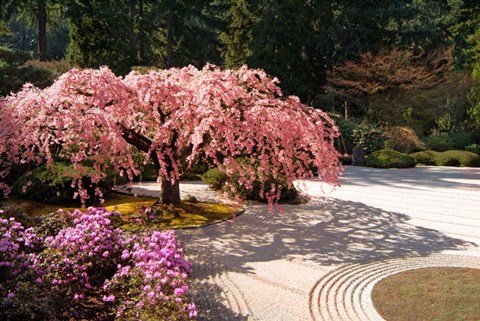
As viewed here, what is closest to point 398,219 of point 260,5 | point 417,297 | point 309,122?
point 309,122

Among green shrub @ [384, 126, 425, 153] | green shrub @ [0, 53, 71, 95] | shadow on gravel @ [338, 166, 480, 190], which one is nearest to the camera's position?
shadow on gravel @ [338, 166, 480, 190]

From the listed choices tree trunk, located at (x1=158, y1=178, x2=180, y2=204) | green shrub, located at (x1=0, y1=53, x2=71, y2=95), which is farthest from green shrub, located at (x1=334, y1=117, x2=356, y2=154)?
tree trunk, located at (x1=158, y1=178, x2=180, y2=204)

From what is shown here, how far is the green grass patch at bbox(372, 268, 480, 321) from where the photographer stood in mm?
5363

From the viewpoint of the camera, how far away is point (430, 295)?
5.91 metres

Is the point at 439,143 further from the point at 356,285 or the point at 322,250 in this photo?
the point at 356,285

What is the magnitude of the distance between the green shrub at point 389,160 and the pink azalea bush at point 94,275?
59.6ft

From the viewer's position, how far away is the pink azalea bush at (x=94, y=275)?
14.4ft

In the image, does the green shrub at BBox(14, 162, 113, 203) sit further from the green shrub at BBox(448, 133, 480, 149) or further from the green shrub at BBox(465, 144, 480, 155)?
the green shrub at BBox(448, 133, 480, 149)

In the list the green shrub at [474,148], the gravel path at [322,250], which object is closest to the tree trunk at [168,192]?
the gravel path at [322,250]

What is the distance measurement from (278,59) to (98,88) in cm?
2388

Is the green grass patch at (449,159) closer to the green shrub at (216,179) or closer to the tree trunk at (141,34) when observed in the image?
the green shrub at (216,179)

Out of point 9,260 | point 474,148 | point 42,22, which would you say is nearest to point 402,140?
point 474,148

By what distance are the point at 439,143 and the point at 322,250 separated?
76.5ft

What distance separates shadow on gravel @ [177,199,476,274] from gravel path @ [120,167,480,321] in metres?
0.02
